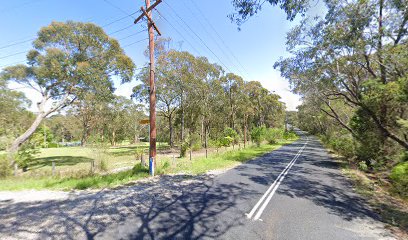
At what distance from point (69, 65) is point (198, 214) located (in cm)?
1573

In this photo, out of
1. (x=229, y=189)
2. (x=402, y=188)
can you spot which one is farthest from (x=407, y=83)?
(x=229, y=189)

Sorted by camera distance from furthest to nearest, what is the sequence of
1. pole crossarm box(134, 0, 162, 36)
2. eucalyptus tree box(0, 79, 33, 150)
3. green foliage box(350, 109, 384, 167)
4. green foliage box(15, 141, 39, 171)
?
eucalyptus tree box(0, 79, 33, 150) → green foliage box(350, 109, 384, 167) → green foliage box(15, 141, 39, 171) → pole crossarm box(134, 0, 162, 36)

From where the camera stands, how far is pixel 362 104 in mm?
11180

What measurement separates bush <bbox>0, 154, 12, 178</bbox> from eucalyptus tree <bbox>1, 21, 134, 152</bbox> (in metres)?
4.32

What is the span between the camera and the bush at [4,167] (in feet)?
31.6

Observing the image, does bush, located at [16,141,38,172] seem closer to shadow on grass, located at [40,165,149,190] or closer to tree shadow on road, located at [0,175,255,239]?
shadow on grass, located at [40,165,149,190]

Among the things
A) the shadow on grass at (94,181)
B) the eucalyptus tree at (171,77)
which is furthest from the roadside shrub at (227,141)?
the shadow on grass at (94,181)

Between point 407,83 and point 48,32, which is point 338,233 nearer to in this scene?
→ point 407,83

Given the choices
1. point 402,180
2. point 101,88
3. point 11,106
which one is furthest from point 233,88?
point 11,106

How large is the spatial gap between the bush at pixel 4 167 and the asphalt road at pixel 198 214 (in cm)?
499

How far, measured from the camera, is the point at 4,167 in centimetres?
973

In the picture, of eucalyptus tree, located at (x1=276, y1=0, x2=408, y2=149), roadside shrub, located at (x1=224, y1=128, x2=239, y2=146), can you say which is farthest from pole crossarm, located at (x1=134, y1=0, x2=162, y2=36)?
roadside shrub, located at (x1=224, y1=128, x2=239, y2=146)

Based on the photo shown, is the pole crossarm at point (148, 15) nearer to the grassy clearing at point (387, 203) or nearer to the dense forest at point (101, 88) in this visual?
the dense forest at point (101, 88)

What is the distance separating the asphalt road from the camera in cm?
410
